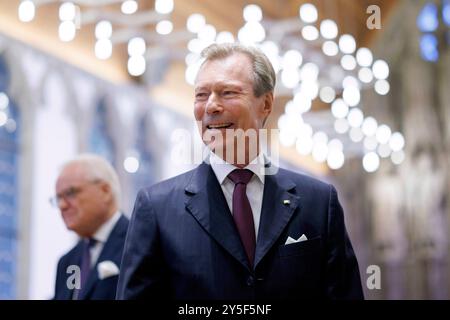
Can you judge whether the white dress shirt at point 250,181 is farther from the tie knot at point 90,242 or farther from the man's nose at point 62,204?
the man's nose at point 62,204

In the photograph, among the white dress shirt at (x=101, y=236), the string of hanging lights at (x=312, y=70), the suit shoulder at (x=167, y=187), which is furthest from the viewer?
the string of hanging lights at (x=312, y=70)

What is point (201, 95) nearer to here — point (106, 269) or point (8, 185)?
point (106, 269)

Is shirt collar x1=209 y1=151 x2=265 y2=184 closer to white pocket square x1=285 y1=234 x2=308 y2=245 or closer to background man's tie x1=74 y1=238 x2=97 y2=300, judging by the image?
white pocket square x1=285 y1=234 x2=308 y2=245

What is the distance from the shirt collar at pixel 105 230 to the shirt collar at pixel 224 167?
1.14m

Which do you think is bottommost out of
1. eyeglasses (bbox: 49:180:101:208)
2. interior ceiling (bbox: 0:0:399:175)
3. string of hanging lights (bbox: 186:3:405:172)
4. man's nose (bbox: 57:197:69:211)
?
man's nose (bbox: 57:197:69:211)

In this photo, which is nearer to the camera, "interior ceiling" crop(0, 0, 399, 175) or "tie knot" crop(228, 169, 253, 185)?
"tie knot" crop(228, 169, 253, 185)

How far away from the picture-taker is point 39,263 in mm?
11836

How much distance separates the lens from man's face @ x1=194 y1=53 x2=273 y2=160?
2.79 metres

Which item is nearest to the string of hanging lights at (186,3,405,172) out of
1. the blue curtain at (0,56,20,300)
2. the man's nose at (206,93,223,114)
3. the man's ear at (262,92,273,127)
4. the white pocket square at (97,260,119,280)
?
the blue curtain at (0,56,20,300)

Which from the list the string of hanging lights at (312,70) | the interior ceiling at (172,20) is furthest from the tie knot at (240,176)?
the interior ceiling at (172,20)

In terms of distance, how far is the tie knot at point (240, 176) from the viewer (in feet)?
9.41

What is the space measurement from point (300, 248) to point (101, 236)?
1356 millimetres

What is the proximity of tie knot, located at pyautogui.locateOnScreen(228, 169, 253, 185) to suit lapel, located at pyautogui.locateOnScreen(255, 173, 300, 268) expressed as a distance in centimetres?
7

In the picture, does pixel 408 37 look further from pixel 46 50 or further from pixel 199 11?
pixel 46 50
